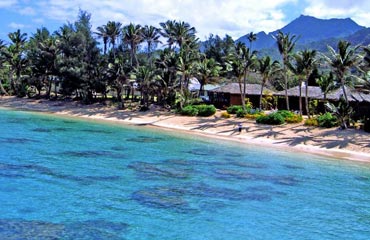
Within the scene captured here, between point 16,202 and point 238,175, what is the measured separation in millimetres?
13762

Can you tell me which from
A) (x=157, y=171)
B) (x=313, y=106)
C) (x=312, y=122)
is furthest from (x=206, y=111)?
(x=157, y=171)

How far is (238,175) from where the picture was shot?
27734 mm

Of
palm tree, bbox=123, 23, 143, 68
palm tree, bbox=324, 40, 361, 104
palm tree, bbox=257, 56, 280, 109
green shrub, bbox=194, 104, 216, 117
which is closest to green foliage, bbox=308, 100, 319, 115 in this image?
palm tree, bbox=257, 56, 280, 109

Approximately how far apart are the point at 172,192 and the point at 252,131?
25.3 meters

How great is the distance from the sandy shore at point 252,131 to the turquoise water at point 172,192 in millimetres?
3719

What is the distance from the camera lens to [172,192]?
22828 mm

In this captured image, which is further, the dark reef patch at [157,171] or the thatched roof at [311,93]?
the thatched roof at [311,93]

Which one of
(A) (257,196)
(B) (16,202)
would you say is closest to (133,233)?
(B) (16,202)

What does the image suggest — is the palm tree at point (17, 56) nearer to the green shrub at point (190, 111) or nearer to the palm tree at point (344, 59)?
the green shrub at point (190, 111)

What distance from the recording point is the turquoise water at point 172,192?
17.5 meters

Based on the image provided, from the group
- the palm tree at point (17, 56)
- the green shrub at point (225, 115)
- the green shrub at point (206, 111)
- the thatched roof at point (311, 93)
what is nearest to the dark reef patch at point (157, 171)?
the green shrub at point (225, 115)

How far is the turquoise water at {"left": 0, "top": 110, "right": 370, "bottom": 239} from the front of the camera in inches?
687

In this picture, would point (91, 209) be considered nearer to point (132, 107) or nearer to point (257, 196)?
point (257, 196)

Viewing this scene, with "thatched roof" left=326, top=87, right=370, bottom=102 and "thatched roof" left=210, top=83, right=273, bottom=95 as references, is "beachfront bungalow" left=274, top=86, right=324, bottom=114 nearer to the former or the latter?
"thatched roof" left=326, top=87, right=370, bottom=102
